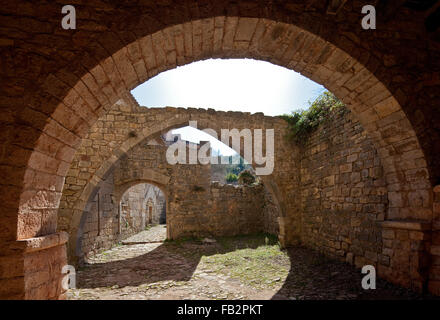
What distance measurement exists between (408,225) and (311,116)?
424 centimetres

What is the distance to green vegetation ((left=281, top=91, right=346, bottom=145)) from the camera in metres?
5.55

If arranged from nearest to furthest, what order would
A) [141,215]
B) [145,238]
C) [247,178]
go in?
[145,238], [247,178], [141,215]

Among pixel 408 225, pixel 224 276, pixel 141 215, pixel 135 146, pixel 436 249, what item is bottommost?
pixel 141 215

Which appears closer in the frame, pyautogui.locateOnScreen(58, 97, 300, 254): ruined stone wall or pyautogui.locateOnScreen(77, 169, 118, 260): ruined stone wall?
pyautogui.locateOnScreen(58, 97, 300, 254): ruined stone wall

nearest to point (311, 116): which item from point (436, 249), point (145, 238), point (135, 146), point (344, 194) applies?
point (344, 194)

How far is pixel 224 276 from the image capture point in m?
4.65

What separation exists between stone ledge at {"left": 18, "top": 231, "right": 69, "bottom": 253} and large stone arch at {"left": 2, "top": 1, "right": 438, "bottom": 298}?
96 mm

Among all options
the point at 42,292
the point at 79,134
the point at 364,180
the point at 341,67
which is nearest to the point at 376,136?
the point at 341,67

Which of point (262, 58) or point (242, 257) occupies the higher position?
point (262, 58)

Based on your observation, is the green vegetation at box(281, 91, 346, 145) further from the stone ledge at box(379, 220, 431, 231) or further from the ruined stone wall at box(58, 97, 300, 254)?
the stone ledge at box(379, 220, 431, 231)

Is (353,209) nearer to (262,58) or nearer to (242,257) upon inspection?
(242,257)

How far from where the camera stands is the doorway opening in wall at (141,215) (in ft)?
31.4

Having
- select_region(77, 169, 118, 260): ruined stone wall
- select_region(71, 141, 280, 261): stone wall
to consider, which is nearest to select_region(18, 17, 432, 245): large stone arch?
select_region(77, 169, 118, 260): ruined stone wall
